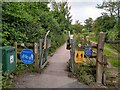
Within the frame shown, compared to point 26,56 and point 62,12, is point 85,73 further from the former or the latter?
point 62,12

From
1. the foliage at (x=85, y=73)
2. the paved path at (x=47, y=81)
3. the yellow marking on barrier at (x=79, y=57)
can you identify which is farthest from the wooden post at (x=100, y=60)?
the yellow marking on barrier at (x=79, y=57)

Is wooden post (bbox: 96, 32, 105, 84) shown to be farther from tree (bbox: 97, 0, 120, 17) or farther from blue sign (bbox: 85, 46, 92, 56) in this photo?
tree (bbox: 97, 0, 120, 17)

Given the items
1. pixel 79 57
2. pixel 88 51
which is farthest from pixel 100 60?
pixel 79 57

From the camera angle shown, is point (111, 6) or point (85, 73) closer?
point (85, 73)

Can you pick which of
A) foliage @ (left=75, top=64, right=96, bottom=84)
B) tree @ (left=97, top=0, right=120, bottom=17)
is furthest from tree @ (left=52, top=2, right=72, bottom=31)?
foliage @ (left=75, top=64, right=96, bottom=84)

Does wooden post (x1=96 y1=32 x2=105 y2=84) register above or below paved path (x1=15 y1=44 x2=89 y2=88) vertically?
above

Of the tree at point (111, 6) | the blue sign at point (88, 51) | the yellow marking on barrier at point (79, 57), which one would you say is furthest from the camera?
the tree at point (111, 6)

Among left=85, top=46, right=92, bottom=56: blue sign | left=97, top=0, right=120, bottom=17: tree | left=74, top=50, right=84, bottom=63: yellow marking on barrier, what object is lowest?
left=74, top=50, right=84, bottom=63: yellow marking on barrier

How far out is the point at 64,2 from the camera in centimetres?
4156

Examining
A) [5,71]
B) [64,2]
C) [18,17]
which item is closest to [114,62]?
[18,17]

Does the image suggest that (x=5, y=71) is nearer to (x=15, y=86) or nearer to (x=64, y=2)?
(x=15, y=86)

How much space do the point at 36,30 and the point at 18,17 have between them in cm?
241

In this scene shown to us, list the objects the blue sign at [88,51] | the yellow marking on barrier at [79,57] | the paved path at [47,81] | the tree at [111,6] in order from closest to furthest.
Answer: the paved path at [47,81], the blue sign at [88,51], the yellow marking on barrier at [79,57], the tree at [111,6]

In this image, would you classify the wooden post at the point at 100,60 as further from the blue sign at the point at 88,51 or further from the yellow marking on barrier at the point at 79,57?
the yellow marking on barrier at the point at 79,57
